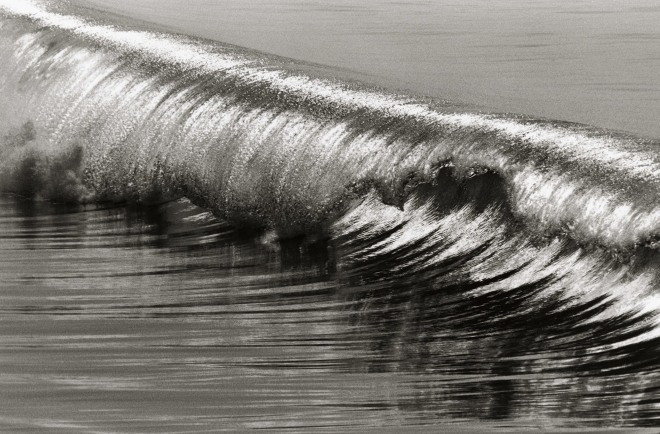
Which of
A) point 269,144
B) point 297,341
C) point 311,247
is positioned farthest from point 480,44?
point 297,341

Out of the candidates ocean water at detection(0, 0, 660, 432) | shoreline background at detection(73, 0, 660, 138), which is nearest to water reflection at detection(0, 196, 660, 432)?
ocean water at detection(0, 0, 660, 432)

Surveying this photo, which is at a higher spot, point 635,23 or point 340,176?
point 635,23

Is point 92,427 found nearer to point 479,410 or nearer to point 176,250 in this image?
point 479,410

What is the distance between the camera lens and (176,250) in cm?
693

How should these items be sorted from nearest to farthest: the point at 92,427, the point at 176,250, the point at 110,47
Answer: the point at 92,427
the point at 176,250
the point at 110,47

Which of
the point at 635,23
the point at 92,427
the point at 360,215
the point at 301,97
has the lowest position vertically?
the point at 92,427

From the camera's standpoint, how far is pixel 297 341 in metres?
5.16

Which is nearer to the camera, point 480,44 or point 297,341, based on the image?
point 297,341

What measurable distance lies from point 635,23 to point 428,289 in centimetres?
1054

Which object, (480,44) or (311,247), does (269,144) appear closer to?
(311,247)

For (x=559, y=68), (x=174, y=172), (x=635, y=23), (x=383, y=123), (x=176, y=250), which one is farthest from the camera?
(x=635, y=23)

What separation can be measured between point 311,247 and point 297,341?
1.68 m

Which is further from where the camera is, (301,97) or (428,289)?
(301,97)

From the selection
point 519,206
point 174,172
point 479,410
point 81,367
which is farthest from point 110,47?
point 479,410
